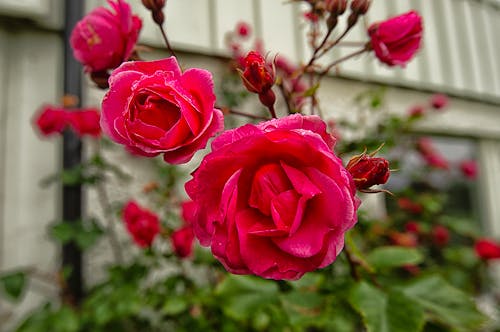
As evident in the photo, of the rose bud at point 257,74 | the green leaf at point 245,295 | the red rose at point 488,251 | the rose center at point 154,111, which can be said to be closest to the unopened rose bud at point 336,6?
the rose bud at point 257,74

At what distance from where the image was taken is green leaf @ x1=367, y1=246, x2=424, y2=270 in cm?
81

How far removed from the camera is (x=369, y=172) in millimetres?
408

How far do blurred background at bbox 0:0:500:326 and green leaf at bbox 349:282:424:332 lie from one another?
16.1 inches

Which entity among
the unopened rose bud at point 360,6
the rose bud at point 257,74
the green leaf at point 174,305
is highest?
the unopened rose bud at point 360,6

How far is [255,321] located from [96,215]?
78 cm

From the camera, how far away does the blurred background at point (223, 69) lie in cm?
138

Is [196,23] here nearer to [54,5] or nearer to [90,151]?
[54,5]

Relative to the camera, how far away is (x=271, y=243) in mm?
379

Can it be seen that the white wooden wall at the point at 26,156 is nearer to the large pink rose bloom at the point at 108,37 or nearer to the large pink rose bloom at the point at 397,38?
the large pink rose bloom at the point at 108,37

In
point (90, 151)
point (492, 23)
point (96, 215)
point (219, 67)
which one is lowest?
point (96, 215)

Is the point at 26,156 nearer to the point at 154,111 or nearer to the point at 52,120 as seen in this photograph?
→ the point at 52,120

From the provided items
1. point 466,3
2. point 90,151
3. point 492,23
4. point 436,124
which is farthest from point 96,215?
point 492,23

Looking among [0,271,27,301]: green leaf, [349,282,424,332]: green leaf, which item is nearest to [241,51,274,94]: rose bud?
[349,282,424,332]: green leaf

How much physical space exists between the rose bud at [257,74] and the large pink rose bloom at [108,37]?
0.62 feet
